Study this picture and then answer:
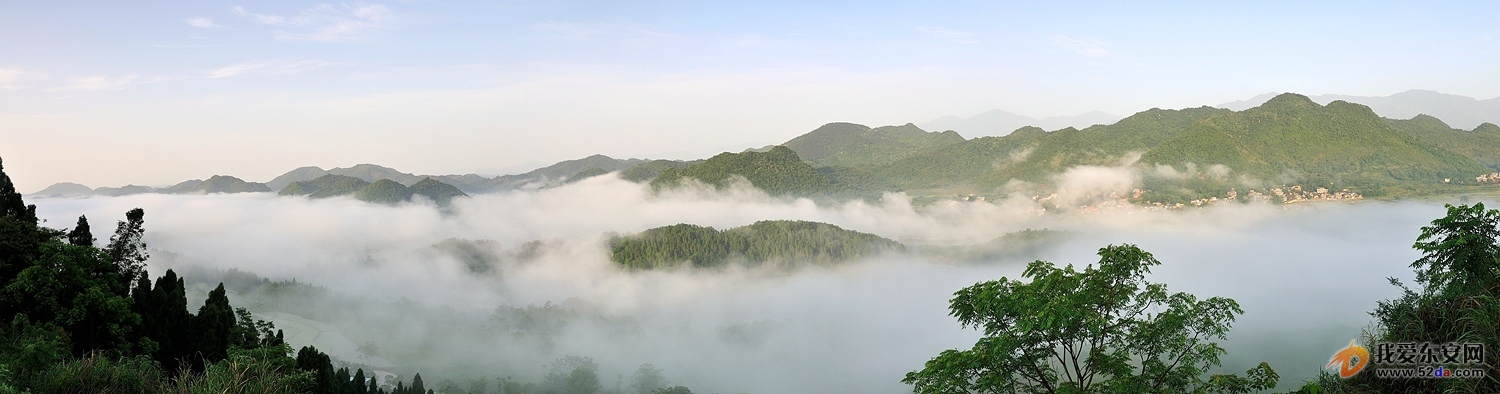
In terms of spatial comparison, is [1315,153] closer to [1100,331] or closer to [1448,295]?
[1448,295]

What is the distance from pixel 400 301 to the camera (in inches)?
5556

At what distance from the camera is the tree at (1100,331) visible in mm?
10758

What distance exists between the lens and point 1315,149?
136 metres

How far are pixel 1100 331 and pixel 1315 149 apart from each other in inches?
6576

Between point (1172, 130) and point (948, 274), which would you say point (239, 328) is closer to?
point (948, 274)

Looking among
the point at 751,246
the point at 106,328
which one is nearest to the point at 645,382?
the point at 106,328

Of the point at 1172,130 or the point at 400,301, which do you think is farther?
the point at 1172,130

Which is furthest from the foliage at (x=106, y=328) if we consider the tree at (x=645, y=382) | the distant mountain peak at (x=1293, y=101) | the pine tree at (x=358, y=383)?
the distant mountain peak at (x=1293, y=101)

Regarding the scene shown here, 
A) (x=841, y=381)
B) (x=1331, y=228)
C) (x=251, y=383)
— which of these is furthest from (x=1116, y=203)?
(x=251, y=383)

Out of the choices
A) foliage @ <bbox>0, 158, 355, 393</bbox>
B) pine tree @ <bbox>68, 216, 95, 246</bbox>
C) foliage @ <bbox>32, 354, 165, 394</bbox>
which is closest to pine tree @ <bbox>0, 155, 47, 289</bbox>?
foliage @ <bbox>0, 158, 355, 393</bbox>

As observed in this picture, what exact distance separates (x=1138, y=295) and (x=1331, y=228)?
178 m

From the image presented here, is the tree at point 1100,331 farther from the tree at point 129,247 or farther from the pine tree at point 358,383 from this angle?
the tree at point 129,247

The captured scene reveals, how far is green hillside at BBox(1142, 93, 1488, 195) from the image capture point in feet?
407

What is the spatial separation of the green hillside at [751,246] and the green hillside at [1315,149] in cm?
7871
